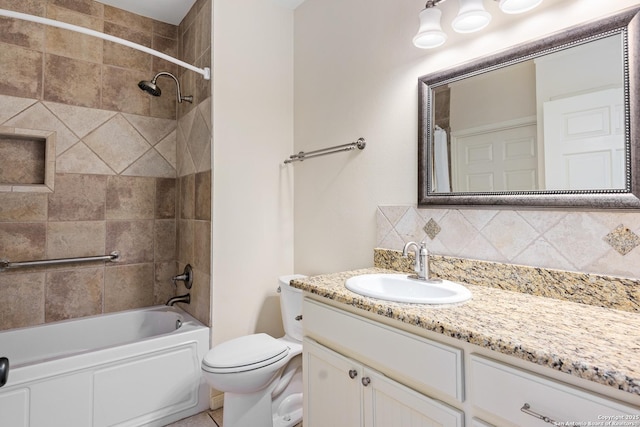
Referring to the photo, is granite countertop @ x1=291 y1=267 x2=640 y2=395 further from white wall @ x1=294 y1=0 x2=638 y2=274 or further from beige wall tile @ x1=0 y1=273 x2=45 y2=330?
beige wall tile @ x1=0 y1=273 x2=45 y2=330

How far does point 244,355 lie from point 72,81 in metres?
2.24

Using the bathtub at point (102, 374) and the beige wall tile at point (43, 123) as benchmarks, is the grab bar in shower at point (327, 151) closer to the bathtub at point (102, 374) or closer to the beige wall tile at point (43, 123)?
the bathtub at point (102, 374)

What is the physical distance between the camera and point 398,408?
1.02m

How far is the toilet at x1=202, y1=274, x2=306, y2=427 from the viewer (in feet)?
5.26

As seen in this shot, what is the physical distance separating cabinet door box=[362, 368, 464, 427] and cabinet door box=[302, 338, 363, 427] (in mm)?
51

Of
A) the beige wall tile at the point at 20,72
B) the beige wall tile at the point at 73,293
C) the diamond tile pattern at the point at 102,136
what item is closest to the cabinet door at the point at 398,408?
the diamond tile pattern at the point at 102,136

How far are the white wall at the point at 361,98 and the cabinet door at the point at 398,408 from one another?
0.83 m

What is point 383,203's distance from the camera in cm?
177

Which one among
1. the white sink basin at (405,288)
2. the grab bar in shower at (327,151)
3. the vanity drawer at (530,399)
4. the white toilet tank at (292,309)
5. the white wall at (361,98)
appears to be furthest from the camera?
the white toilet tank at (292,309)

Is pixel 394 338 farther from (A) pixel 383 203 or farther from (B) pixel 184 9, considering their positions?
(B) pixel 184 9

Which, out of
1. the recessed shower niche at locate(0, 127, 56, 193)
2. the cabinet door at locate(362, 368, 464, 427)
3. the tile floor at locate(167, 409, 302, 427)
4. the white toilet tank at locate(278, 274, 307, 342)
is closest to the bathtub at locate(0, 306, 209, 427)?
the tile floor at locate(167, 409, 302, 427)

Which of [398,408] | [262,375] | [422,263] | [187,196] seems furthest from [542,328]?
[187,196]

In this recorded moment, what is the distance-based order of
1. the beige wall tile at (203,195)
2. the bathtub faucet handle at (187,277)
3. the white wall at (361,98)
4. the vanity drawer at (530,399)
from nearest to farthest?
the vanity drawer at (530,399), the white wall at (361,98), the beige wall tile at (203,195), the bathtub faucet handle at (187,277)

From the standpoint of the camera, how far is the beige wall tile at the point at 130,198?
2.44m
